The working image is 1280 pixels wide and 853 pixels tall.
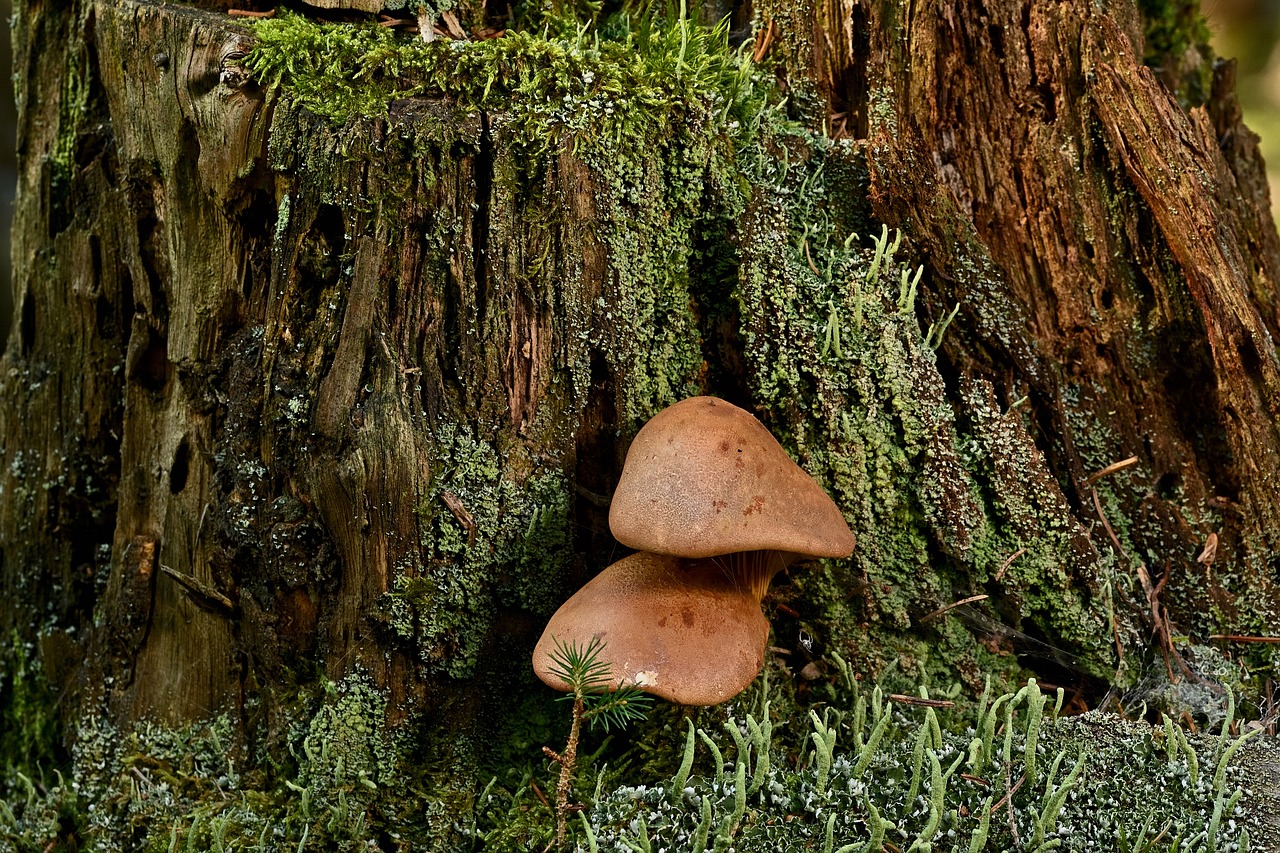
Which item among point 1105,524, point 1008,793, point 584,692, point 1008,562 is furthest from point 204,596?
point 1105,524

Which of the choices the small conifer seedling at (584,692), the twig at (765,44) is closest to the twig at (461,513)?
the small conifer seedling at (584,692)

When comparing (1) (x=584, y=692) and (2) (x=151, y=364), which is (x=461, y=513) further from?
(2) (x=151, y=364)

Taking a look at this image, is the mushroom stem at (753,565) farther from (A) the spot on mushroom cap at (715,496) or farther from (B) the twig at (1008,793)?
(B) the twig at (1008,793)

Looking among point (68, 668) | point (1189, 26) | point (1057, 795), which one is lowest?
point (68, 668)

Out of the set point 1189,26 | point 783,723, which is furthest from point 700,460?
point 1189,26

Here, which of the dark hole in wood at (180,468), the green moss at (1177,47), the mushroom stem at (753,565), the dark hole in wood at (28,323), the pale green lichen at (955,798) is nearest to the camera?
the pale green lichen at (955,798)

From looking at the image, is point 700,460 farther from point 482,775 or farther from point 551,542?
point 482,775
